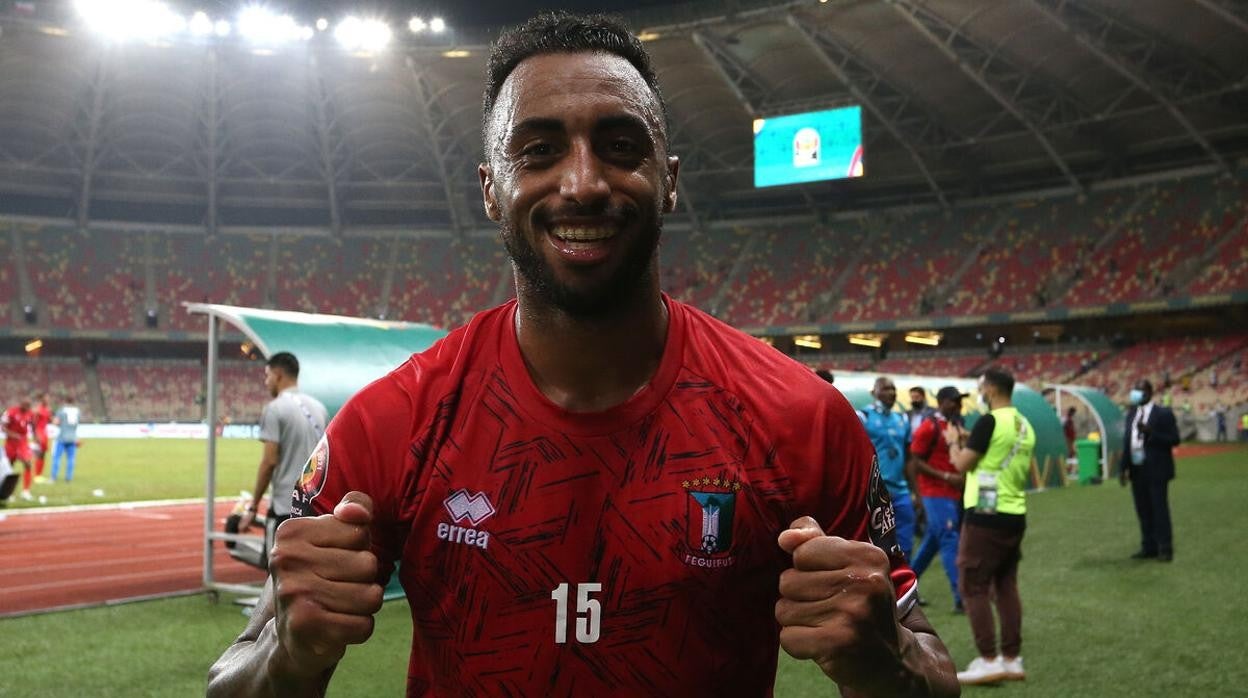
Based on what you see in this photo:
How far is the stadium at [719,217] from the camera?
18.8 m

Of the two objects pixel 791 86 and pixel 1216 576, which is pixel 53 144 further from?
pixel 1216 576

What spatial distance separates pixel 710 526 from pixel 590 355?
1.40ft

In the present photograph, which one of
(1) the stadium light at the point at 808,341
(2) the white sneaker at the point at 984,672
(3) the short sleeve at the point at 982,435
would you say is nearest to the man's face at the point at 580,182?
(2) the white sneaker at the point at 984,672

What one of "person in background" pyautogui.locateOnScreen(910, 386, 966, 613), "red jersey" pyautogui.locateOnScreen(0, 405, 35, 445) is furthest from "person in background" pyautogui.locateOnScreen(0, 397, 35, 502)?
"person in background" pyautogui.locateOnScreen(910, 386, 966, 613)

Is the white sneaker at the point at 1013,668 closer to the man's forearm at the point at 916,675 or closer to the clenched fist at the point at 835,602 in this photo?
the man's forearm at the point at 916,675

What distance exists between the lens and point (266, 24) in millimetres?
37344

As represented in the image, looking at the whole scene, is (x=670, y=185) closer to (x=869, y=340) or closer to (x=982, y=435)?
(x=982, y=435)

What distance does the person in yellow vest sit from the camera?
6.50 meters

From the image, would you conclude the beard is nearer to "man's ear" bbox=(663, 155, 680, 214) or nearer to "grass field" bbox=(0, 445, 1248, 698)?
"man's ear" bbox=(663, 155, 680, 214)

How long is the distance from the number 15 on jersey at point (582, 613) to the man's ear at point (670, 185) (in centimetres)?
78

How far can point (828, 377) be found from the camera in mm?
8508

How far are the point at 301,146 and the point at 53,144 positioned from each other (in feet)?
36.9

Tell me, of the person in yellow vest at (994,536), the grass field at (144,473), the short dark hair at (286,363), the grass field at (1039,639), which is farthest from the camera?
the grass field at (144,473)

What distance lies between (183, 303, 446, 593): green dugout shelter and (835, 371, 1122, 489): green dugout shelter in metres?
A: 6.91
